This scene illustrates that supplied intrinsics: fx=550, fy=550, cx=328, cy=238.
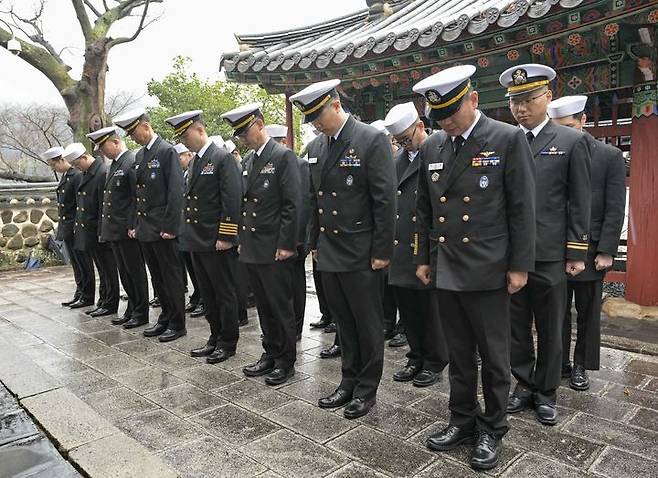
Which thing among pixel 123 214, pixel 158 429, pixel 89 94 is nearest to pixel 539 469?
pixel 158 429

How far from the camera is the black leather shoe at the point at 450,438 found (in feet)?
9.95

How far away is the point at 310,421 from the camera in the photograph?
350cm

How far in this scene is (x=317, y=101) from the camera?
3486mm

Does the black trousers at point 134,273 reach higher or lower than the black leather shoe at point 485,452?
higher

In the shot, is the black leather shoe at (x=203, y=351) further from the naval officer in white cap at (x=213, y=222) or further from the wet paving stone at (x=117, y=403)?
the wet paving stone at (x=117, y=403)

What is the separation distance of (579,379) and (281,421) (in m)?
2.16

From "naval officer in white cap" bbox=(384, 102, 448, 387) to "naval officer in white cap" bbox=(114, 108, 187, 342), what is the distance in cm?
232

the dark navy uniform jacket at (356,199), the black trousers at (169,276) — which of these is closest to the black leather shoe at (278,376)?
the dark navy uniform jacket at (356,199)

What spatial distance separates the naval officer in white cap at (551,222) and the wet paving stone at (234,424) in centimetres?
160

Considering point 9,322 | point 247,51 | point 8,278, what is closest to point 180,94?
point 8,278

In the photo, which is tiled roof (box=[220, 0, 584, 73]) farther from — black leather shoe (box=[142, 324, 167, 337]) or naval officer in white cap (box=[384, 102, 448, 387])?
black leather shoe (box=[142, 324, 167, 337])

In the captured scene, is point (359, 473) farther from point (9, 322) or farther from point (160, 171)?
point (9, 322)

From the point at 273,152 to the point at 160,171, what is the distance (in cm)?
170

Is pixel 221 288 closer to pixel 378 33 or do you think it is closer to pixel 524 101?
pixel 524 101
